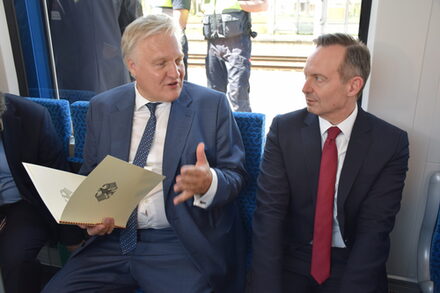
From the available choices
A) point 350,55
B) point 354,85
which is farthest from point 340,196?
point 350,55

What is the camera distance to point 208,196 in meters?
1.45

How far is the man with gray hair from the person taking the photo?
1.56m

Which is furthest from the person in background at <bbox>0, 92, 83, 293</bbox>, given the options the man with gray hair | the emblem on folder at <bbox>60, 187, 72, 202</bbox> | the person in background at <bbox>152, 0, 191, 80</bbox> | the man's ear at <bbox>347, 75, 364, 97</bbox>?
the man's ear at <bbox>347, 75, 364, 97</bbox>

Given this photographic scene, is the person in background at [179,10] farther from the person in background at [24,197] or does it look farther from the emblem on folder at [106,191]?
the emblem on folder at [106,191]

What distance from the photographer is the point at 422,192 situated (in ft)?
6.00

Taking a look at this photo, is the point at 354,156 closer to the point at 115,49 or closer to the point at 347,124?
the point at 347,124

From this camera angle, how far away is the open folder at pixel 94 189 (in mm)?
1298

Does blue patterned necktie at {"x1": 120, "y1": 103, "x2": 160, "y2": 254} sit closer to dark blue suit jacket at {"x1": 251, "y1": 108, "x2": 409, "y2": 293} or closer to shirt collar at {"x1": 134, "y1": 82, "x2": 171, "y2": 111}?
shirt collar at {"x1": 134, "y1": 82, "x2": 171, "y2": 111}

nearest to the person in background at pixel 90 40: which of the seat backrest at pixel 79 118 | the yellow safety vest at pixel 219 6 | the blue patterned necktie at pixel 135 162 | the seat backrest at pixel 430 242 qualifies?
the yellow safety vest at pixel 219 6

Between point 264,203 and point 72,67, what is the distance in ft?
5.79

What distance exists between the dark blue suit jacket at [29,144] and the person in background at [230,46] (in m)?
1.02

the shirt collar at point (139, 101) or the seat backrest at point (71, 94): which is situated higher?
the shirt collar at point (139, 101)

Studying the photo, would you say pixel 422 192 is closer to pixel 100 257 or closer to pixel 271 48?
pixel 271 48

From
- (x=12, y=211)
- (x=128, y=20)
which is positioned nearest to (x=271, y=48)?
(x=128, y=20)
